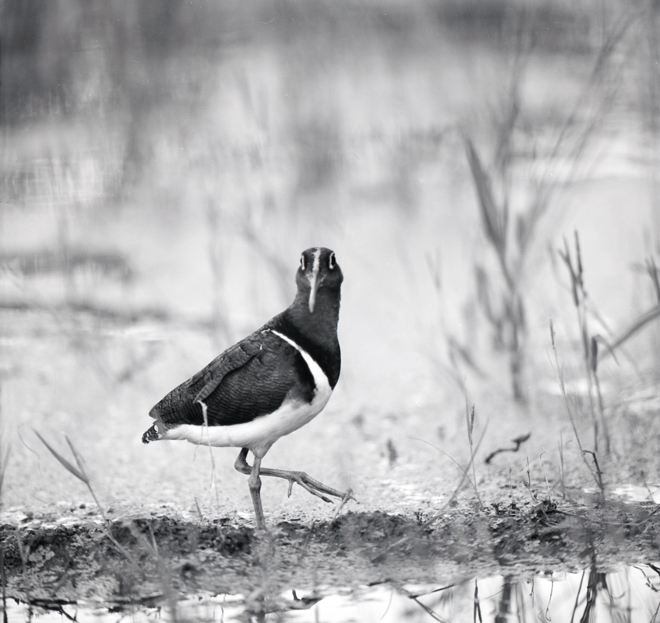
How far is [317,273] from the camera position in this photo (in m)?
1.03

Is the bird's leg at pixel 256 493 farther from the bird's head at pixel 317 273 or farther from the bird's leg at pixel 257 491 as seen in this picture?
the bird's head at pixel 317 273

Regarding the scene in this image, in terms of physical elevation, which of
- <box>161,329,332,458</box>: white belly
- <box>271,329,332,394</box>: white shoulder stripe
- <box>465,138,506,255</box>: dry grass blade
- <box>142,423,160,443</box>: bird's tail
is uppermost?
<box>465,138,506,255</box>: dry grass blade

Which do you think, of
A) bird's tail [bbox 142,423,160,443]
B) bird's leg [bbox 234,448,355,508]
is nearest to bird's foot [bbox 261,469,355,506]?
bird's leg [bbox 234,448,355,508]

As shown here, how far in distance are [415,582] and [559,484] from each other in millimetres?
302

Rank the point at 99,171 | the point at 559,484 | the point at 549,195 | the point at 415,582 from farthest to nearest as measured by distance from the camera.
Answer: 1. the point at 99,171
2. the point at 549,195
3. the point at 559,484
4. the point at 415,582

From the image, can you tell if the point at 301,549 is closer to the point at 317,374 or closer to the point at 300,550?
the point at 300,550

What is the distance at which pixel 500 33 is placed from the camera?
1.47m

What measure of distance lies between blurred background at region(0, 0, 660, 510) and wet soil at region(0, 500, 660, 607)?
240mm

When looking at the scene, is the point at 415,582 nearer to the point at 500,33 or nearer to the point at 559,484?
the point at 559,484

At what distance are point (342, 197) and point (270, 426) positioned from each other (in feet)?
1.72

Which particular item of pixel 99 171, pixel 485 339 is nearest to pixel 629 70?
pixel 485 339

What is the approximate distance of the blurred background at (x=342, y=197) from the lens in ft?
4.55

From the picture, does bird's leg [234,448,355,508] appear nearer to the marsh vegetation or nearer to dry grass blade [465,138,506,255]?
the marsh vegetation

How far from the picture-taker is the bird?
40.7 inches
